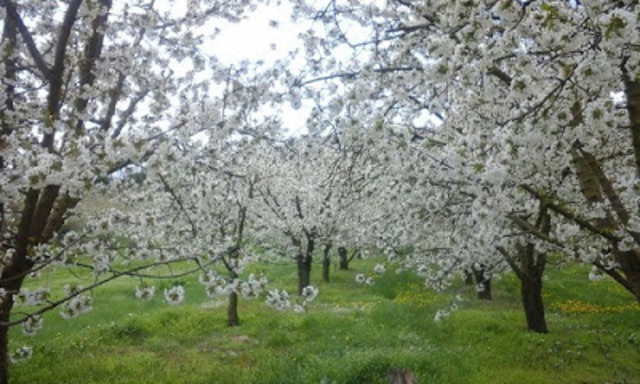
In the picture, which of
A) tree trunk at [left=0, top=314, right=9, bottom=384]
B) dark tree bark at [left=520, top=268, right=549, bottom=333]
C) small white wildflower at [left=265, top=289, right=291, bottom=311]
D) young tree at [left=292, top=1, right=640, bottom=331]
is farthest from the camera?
dark tree bark at [left=520, top=268, right=549, bottom=333]

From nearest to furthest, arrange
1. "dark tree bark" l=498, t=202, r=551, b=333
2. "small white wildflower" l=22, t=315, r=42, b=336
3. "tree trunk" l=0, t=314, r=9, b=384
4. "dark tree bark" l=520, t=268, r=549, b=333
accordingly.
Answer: "small white wildflower" l=22, t=315, r=42, b=336
"tree trunk" l=0, t=314, r=9, b=384
"dark tree bark" l=498, t=202, r=551, b=333
"dark tree bark" l=520, t=268, r=549, b=333

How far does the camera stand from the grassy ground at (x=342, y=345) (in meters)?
10.4

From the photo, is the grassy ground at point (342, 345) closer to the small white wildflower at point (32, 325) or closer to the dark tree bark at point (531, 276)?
the dark tree bark at point (531, 276)

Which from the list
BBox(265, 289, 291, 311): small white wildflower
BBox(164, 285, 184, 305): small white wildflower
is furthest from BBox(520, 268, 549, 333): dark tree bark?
BBox(164, 285, 184, 305): small white wildflower

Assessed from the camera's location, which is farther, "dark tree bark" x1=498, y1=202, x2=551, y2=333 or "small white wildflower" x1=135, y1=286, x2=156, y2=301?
"dark tree bark" x1=498, y1=202, x2=551, y2=333

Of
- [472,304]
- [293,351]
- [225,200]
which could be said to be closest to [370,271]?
[472,304]

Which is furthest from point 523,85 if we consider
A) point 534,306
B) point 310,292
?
point 534,306

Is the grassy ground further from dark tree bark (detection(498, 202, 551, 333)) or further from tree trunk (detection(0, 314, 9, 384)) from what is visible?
tree trunk (detection(0, 314, 9, 384))

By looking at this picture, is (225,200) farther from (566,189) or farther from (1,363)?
(566,189)

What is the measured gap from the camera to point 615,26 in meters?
3.19

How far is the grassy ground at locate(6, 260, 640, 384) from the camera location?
409 inches

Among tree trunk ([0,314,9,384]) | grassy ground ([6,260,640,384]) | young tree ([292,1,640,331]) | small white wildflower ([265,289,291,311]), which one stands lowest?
grassy ground ([6,260,640,384])

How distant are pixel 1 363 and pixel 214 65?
5506 millimetres

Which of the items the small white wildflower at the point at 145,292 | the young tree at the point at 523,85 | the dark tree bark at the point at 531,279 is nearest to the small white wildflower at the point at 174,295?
the small white wildflower at the point at 145,292
